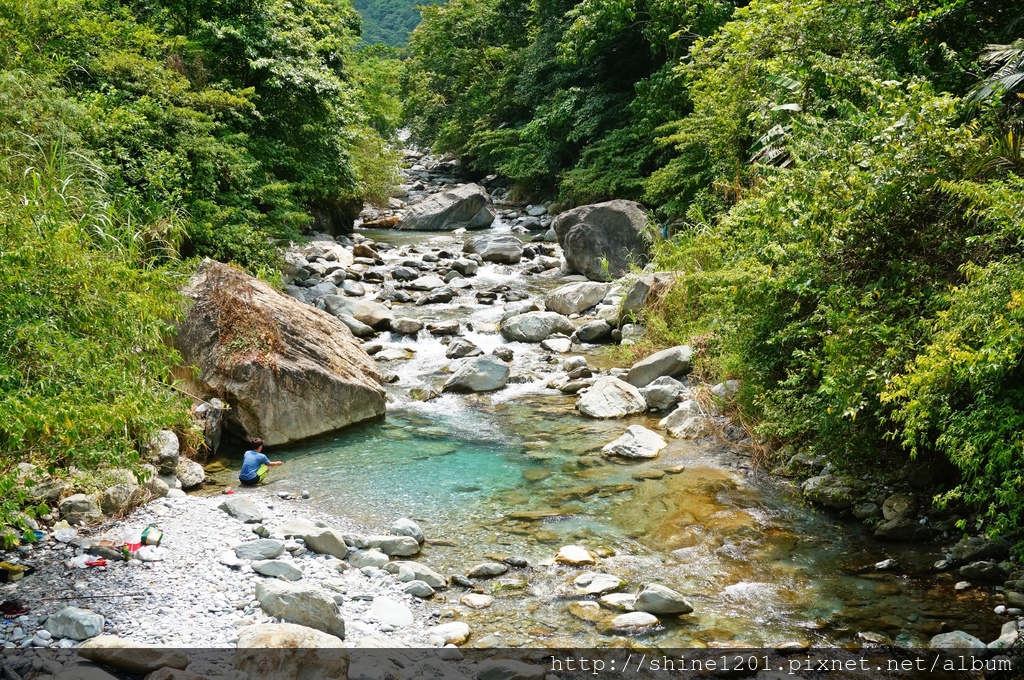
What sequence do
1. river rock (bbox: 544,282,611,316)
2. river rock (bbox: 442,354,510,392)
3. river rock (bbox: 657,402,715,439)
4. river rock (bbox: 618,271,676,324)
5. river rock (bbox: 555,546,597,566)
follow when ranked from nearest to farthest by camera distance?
river rock (bbox: 555,546,597,566)
river rock (bbox: 657,402,715,439)
river rock (bbox: 442,354,510,392)
river rock (bbox: 618,271,676,324)
river rock (bbox: 544,282,611,316)

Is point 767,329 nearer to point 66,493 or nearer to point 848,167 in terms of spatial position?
point 848,167

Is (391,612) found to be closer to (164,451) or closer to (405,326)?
(164,451)

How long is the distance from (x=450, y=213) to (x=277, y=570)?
19126mm

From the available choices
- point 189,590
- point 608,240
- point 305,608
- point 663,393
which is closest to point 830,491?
point 663,393

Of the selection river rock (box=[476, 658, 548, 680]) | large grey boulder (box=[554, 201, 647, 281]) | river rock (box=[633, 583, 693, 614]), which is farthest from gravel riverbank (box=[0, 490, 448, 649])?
large grey boulder (box=[554, 201, 647, 281])

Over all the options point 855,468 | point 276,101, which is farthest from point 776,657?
point 276,101

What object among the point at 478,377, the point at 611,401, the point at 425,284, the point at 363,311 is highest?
the point at 425,284

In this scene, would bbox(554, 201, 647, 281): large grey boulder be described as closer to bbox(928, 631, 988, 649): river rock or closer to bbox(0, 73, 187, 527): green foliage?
bbox(0, 73, 187, 527): green foliage

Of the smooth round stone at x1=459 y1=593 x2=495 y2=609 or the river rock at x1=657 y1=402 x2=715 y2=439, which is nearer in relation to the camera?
the smooth round stone at x1=459 y1=593 x2=495 y2=609

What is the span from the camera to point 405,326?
42.4ft

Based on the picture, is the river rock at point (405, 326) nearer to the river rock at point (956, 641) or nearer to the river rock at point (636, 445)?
the river rock at point (636, 445)

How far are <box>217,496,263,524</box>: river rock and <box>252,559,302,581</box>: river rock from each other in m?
1.01

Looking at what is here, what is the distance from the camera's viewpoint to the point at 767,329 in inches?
300

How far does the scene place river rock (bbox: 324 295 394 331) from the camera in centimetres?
1302
